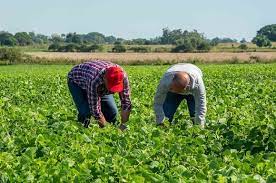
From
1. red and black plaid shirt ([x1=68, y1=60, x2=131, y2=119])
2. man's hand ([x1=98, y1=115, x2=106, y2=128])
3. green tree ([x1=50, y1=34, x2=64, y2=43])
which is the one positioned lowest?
green tree ([x1=50, y1=34, x2=64, y2=43])

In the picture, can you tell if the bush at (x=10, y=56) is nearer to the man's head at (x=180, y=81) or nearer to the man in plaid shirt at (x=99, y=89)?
the man in plaid shirt at (x=99, y=89)

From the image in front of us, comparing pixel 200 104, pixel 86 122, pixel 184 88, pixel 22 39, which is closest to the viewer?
pixel 184 88

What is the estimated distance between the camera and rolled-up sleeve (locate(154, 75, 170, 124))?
817 centimetres

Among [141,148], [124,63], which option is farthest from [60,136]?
[124,63]

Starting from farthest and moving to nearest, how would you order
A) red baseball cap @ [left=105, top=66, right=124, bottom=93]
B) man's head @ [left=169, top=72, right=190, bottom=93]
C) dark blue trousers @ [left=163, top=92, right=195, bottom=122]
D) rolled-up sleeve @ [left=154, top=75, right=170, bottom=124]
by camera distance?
dark blue trousers @ [left=163, top=92, right=195, bottom=122], rolled-up sleeve @ [left=154, top=75, right=170, bottom=124], man's head @ [left=169, top=72, right=190, bottom=93], red baseball cap @ [left=105, top=66, right=124, bottom=93]

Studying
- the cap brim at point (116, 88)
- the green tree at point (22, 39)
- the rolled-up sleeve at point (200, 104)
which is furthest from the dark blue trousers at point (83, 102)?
the green tree at point (22, 39)

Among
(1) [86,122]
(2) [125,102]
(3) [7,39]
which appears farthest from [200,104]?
(3) [7,39]

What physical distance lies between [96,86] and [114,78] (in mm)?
546

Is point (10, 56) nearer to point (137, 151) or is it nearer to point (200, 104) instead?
point (200, 104)

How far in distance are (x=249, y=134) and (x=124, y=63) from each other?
52204 mm

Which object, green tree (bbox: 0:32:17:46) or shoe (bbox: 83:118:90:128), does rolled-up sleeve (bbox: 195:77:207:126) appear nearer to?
shoe (bbox: 83:118:90:128)

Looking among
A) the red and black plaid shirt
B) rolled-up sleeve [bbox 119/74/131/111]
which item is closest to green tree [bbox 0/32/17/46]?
the red and black plaid shirt

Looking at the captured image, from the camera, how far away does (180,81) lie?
7.64 metres

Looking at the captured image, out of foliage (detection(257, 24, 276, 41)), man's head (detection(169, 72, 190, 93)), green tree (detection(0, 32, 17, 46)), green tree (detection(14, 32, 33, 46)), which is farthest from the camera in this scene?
green tree (detection(14, 32, 33, 46))
